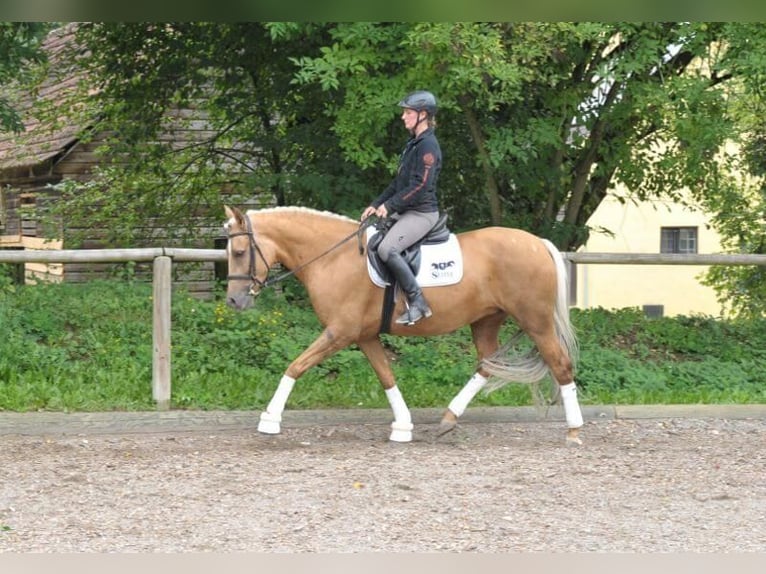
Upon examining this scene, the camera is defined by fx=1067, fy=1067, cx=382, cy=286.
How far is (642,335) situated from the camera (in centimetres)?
1131

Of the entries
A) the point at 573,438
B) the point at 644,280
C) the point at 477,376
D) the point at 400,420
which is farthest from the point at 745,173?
the point at 644,280

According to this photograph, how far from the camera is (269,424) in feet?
24.8

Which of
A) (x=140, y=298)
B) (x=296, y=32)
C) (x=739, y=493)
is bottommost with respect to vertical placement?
(x=739, y=493)

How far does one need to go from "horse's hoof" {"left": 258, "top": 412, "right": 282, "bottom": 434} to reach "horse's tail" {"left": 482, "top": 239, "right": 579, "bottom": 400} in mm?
1558

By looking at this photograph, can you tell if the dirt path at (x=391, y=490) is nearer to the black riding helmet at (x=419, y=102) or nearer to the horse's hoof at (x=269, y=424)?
the horse's hoof at (x=269, y=424)

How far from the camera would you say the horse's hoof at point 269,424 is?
755cm

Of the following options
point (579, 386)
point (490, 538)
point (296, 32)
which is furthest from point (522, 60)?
point (490, 538)

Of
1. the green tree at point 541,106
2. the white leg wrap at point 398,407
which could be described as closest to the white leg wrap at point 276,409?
the white leg wrap at point 398,407

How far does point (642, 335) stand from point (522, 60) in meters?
3.64

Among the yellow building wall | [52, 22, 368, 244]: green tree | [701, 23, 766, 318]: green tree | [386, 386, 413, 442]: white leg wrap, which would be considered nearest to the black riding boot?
[386, 386, 413, 442]: white leg wrap

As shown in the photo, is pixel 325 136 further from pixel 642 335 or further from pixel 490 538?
pixel 490 538

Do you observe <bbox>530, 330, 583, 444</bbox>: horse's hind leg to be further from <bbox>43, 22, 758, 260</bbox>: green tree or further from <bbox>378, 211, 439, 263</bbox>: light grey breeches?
<bbox>43, 22, 758, 260</bbox>: green tree

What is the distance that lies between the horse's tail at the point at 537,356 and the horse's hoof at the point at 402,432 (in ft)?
2.27

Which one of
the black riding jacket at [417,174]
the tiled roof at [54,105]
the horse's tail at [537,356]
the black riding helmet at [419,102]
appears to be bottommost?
the horse's tail at [537,356]
